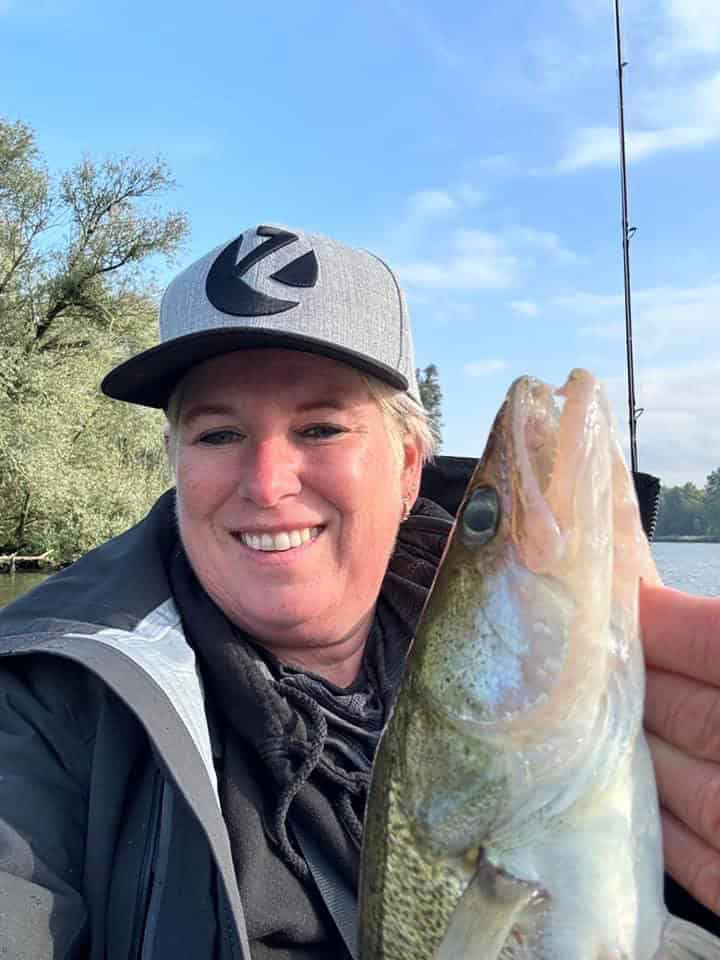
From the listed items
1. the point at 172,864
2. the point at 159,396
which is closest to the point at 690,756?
the point at 172,864

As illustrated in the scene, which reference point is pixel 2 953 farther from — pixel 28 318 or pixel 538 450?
pixel 28 318

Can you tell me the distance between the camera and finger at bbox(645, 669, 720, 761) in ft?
5.01

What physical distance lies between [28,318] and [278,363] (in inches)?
745

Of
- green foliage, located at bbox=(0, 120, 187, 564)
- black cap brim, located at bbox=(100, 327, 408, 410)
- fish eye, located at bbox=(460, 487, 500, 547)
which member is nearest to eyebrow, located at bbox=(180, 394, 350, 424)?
black cap brim, located at bbox=(100, 327, 408, 410)

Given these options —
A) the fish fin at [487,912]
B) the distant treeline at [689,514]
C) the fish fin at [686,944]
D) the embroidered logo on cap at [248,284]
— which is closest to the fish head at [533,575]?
the fish fin at [487,912]

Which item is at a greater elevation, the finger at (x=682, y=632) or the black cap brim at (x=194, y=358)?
the black cap brim at (x=194, y=358)

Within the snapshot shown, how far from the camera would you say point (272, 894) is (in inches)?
81.4

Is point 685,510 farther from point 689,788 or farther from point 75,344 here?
point 689,788

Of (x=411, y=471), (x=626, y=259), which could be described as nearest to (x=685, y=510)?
(x=626, y=259)

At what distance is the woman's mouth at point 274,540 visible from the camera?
2.39 m

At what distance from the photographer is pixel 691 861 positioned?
162cm

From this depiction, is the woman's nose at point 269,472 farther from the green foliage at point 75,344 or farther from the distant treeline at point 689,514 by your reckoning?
the distant treeline at point 689,514

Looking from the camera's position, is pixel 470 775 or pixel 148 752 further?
pixel 148 752

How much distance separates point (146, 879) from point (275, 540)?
0.88 metres
